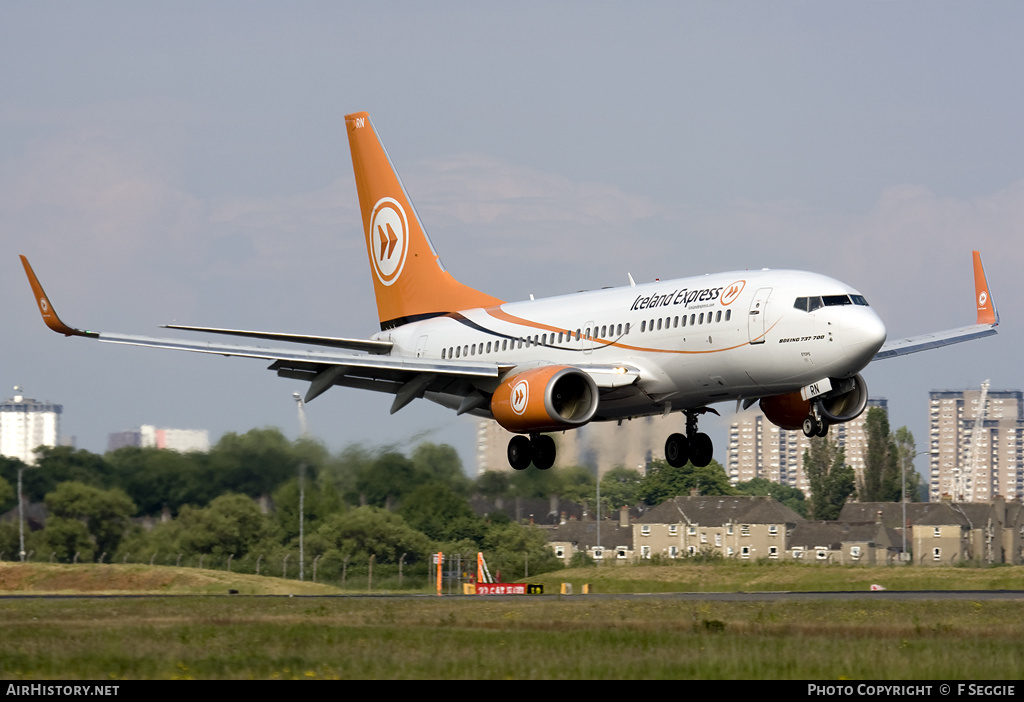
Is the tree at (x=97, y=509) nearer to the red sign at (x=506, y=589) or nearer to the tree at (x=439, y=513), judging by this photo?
the tree at (x=439, y=513)

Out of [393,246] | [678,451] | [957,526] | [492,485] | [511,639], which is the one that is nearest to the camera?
[511,639]

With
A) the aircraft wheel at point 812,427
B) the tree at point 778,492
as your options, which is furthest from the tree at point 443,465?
the tree at point 778,492

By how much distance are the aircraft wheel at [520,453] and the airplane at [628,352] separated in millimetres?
42

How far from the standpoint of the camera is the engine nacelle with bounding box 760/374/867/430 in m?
38.1

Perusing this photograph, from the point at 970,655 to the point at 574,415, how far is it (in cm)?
1712

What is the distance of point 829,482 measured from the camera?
5187 inches

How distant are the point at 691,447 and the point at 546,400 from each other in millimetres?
6783

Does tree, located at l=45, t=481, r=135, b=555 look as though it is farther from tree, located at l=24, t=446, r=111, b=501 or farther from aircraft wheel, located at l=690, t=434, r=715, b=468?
aircraft wheel, located at l=690, t=434, r=715, b=468

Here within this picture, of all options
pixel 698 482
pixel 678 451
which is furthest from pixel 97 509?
pixel 698 482

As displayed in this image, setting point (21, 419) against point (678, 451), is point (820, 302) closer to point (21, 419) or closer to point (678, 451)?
point (678, 451)

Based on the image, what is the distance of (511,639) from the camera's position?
26734 mm

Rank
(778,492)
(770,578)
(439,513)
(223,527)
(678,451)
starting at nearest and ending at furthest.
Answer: (678,451), (223,527), (439,513), (770,578), (778,492)

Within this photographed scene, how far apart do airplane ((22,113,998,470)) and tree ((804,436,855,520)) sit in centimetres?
8885
